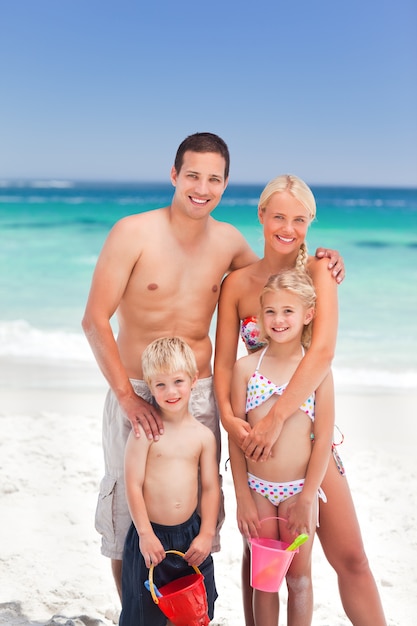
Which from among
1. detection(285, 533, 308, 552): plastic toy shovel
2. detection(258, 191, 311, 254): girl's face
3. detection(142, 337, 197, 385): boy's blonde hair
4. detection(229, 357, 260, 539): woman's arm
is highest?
detection(258, 191, 311, 254): girl's face

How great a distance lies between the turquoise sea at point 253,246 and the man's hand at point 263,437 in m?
1.61

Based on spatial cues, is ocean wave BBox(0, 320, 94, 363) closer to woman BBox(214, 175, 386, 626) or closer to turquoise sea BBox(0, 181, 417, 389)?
turquoise sea BBox(0, 181, 417, 389)

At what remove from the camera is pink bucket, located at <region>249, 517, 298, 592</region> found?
2.82 metres

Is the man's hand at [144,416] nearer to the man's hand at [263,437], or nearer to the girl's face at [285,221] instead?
the man's hand at [263,437]

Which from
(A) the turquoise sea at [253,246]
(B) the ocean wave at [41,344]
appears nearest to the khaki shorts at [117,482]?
(A) the turquoise sea at [253,246]

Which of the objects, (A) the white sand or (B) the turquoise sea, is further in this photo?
(B) the turquoise sea

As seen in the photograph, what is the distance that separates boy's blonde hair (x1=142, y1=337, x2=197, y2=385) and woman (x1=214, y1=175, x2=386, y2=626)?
245mm

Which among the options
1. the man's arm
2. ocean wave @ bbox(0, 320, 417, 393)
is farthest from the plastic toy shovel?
ocean wave @ bbox(0, 320, 417, 393)

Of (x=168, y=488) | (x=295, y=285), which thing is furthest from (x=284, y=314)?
(x=168, y=488)

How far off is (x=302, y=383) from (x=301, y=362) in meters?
0.08

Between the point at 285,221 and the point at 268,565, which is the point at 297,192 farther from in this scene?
the point at 268,565

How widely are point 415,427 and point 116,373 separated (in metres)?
4.07

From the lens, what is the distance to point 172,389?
2982 mm

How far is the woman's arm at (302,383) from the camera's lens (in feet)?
9.67
